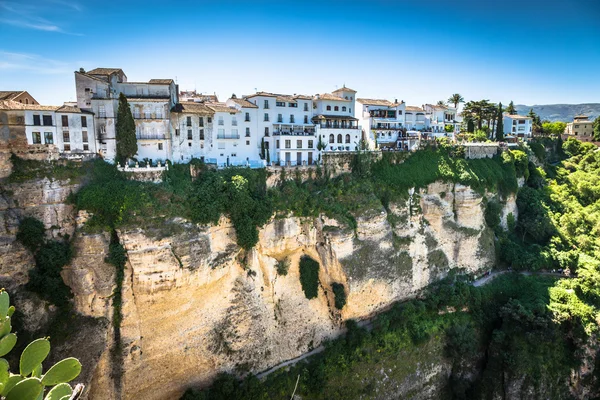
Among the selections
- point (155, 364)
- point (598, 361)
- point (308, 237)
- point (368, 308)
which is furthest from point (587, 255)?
point (155, 364)

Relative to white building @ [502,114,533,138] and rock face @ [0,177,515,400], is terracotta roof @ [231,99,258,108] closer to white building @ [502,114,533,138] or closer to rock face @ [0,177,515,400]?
rock face @ [0,177,515,400]

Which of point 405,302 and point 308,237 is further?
point 405,302

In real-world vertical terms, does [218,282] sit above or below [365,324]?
above

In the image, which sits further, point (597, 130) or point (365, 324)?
point (597, 130)

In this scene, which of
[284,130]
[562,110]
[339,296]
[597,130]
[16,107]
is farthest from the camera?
[562,110]

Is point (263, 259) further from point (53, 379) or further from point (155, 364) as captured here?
point (53, 379)

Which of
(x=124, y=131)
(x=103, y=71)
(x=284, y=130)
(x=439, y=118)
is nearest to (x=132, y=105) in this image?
(x=124, y=131)

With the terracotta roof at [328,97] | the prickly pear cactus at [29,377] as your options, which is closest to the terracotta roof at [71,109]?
the terracotta roof at [328,97]

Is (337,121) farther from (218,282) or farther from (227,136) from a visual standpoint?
(218,282)
